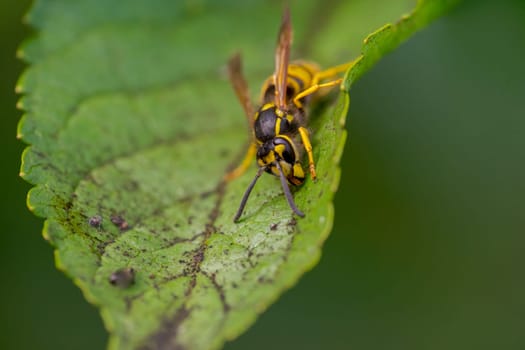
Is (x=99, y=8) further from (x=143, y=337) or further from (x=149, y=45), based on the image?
(x=143, y=337)

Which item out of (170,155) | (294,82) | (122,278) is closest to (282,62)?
(294,82)

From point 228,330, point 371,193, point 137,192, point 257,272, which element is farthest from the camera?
point 371,193

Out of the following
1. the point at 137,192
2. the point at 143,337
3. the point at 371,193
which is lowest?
the point at 371,193

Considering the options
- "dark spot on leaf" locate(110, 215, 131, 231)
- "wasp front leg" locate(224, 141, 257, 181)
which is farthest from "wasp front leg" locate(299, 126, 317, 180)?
"dark spot on leaf" locate(110, 215, 131, 231)

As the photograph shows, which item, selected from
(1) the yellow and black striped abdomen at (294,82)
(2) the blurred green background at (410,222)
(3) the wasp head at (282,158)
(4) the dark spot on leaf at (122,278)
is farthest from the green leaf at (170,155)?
(2) the blurred green background at (410,222)

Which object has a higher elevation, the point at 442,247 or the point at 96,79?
the point at 96,79

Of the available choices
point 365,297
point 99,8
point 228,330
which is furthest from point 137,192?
point 365,297
